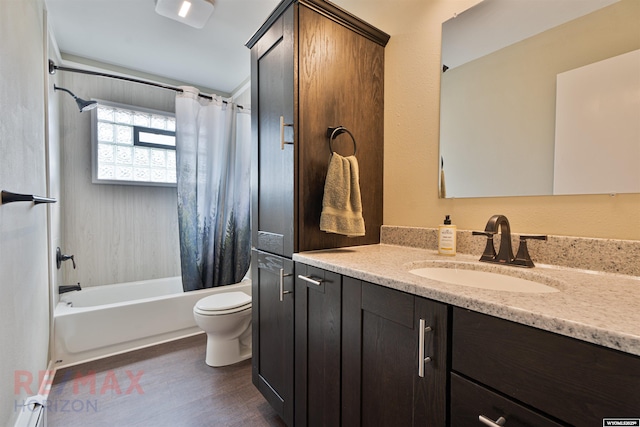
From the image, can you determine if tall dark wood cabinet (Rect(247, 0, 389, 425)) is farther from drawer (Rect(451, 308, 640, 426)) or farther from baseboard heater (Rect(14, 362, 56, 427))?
baseboard heater (Rect(14, 362, 56, 427))

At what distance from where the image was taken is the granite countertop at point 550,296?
46cm

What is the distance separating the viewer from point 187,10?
1840 mm

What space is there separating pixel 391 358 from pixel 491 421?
270mm

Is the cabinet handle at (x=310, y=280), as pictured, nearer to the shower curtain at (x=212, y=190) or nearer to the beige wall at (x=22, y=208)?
the beige wall at (x=22, y=208)

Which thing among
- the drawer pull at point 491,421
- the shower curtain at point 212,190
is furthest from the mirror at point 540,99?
the shower curtain at point 212,190

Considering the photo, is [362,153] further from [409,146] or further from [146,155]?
[146,155]

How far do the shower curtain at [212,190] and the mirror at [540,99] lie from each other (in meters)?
2.09

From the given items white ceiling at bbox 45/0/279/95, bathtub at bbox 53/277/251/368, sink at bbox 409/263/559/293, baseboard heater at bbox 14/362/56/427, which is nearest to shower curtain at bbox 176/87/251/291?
bathtub at bbox 53/277/251/368

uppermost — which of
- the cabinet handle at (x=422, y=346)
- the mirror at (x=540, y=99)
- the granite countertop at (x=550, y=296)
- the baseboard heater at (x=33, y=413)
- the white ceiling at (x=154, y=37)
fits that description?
the white ceiling at (x=154, y=37)

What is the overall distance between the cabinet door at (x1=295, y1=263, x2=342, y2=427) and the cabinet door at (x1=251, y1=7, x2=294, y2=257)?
0.75ft

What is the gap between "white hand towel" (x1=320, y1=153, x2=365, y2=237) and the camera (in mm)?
1253

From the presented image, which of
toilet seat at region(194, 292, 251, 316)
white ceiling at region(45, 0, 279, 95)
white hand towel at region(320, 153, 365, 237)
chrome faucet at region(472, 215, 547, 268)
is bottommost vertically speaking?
toilet seat at region(194, 292, 251, 316)

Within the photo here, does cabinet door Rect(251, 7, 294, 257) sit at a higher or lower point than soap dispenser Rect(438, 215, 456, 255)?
higher

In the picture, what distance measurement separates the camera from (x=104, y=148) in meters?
2.60
